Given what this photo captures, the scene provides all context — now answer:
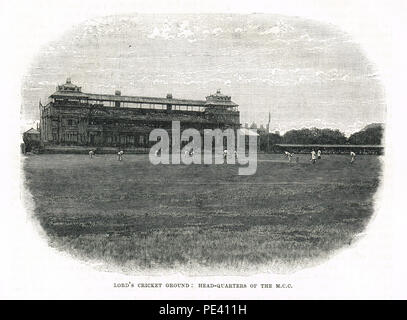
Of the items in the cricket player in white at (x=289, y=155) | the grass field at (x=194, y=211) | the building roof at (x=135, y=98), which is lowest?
the grass field at (x=194, y=211)

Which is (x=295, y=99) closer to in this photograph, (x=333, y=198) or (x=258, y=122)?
(x=258, y=122)

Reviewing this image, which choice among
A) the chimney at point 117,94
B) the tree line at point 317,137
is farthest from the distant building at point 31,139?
the tree line at point 317,137

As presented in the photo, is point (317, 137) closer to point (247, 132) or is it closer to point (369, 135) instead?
point (369, 135)

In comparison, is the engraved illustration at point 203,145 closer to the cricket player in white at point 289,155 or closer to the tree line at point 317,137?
the tree line at point 317,137

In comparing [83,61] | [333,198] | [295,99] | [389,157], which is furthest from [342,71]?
[83,61]

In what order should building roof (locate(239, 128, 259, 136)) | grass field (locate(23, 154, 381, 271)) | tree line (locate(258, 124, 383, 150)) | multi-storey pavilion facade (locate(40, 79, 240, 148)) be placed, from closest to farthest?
grass field (locate(23, 154, 381, 271)), multi-storey pavilion facade (locate(40, 79, 240, 148)), tree line (locate(258, 124, 383, 150)), building roof (locate(239, 128, 259, 136))

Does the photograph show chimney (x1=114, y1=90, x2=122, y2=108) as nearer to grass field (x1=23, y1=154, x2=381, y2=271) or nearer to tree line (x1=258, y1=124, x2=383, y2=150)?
grass field (x1=23, y1=154, x2=381, y2=271)

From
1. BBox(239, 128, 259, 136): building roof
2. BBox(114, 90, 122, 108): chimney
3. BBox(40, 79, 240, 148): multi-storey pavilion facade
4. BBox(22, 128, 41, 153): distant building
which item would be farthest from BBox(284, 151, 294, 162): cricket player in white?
BBox(22, 128, 41, 153): distant building

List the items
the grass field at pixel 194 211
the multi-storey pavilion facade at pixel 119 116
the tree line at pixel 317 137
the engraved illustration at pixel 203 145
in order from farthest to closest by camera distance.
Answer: the tree line at pixel 317 137, the multi-storey pavilion facade at pixel 119 116, the engraved illustration at pixel 203 145, the grass field at pixel 194 211
